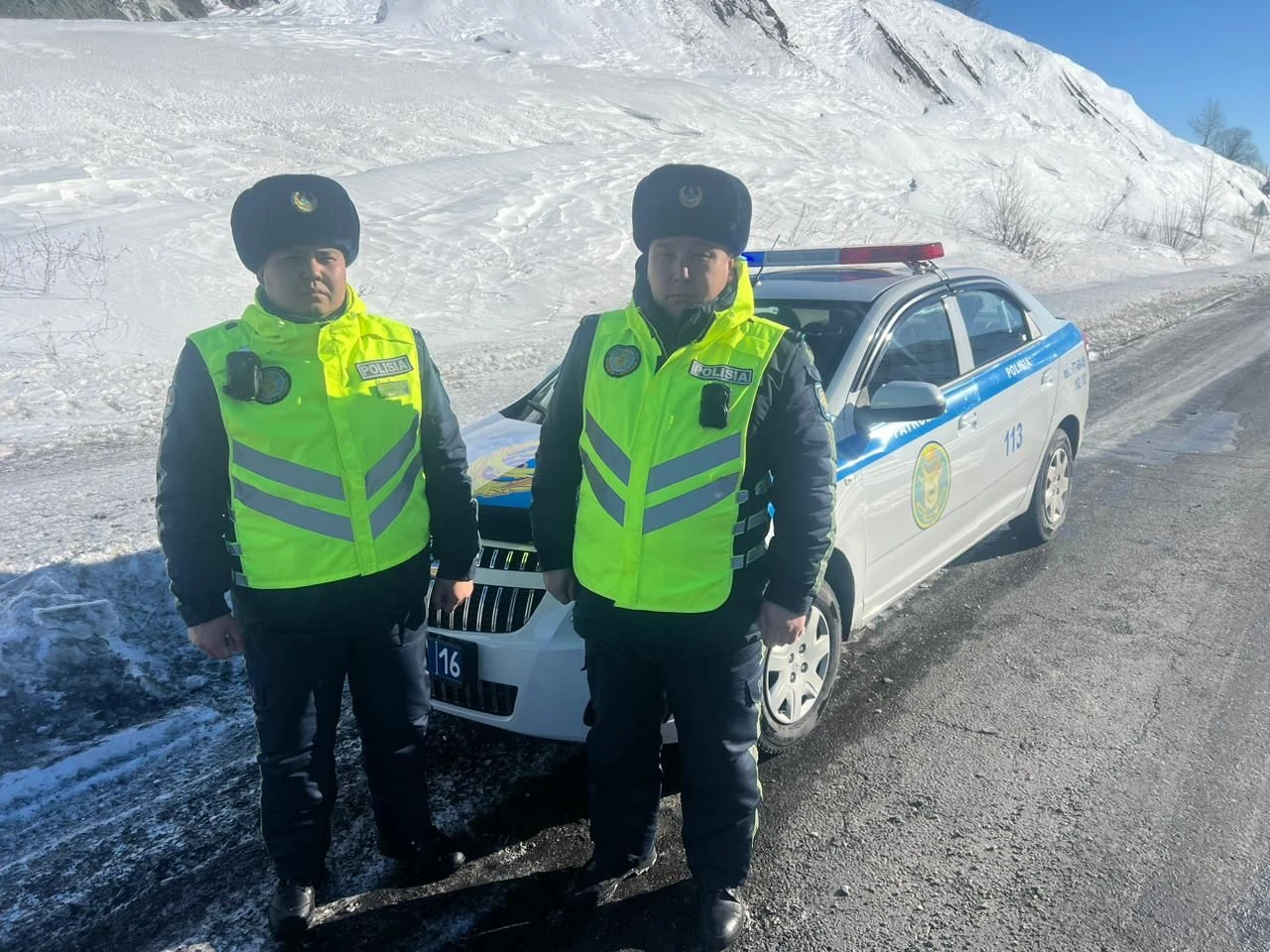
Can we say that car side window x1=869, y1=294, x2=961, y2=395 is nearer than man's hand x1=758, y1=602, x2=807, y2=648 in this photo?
No

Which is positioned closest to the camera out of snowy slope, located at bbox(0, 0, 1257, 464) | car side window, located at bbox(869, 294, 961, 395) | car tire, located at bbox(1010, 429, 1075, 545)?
car side window, located at bbox(869, 294, 961, 395)

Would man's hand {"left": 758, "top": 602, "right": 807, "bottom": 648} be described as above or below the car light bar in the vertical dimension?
below

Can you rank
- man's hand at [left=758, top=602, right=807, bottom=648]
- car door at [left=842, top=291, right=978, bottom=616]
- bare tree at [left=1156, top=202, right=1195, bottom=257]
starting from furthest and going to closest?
bare tree at [left=1156, top=202, right=1195, bottom=257]
car door at [left=842, top=291, right=978, bottom=616]
man's hand at [left=758, top=602, right=807, bottom=648]

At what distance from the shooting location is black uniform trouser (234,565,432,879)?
2.38 metres

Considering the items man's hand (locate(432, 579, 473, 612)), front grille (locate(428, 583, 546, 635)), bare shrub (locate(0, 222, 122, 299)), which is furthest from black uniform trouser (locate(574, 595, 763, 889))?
bare shrub (locate(0, 222, 122, 299))

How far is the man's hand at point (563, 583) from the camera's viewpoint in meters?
2.57

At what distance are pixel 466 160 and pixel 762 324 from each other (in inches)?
729

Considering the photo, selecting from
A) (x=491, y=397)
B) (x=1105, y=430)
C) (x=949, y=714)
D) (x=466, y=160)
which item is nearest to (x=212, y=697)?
(x=949, y=714)

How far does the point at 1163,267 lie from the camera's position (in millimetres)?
26578

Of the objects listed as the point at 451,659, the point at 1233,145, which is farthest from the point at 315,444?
the point at 1233,145

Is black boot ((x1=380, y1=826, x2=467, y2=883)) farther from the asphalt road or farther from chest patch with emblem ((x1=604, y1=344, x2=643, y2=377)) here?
chest patch with emblem ((x1=604, y1=344, x2=643, y2=377))

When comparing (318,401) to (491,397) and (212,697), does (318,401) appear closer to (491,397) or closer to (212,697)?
(212,697)

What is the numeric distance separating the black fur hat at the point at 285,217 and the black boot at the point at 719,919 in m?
2.00

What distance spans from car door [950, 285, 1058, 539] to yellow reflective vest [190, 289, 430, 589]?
2.89 m
